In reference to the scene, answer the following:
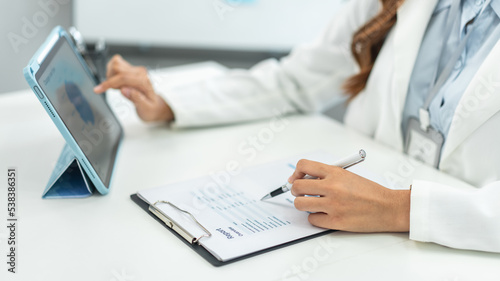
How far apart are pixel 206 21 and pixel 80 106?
2795 millimetres

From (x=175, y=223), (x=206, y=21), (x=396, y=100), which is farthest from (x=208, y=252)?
(x=206, y=21)

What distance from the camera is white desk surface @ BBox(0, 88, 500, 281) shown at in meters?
0.77

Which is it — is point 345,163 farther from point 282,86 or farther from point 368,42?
point 282,86

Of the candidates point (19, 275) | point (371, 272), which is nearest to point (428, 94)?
point (371, 272)

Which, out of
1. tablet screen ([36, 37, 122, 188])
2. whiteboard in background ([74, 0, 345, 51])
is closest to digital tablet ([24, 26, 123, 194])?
tablet screen ([36, 37, 122, 188])

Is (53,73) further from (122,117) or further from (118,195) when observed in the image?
(122,117)

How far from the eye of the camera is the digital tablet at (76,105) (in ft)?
2.89

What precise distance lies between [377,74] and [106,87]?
625mm

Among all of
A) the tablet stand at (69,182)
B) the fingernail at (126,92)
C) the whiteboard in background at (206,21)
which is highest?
the fingernail at (126,92)

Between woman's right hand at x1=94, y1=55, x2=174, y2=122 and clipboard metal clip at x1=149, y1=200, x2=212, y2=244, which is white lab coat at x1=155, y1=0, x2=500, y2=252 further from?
clipboard metal clip at x1=149, y1=200, x2=212, y2=244

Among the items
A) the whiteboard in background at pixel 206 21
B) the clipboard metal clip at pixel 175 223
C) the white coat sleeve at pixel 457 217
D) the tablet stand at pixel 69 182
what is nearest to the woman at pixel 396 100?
the white coat sleeve at pixel 457 217

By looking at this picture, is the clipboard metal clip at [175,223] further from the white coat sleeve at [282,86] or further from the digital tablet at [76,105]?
the white coat sleeve at [282,86]

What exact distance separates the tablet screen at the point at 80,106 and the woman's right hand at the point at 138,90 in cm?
7

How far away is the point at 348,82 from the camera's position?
1310mm
